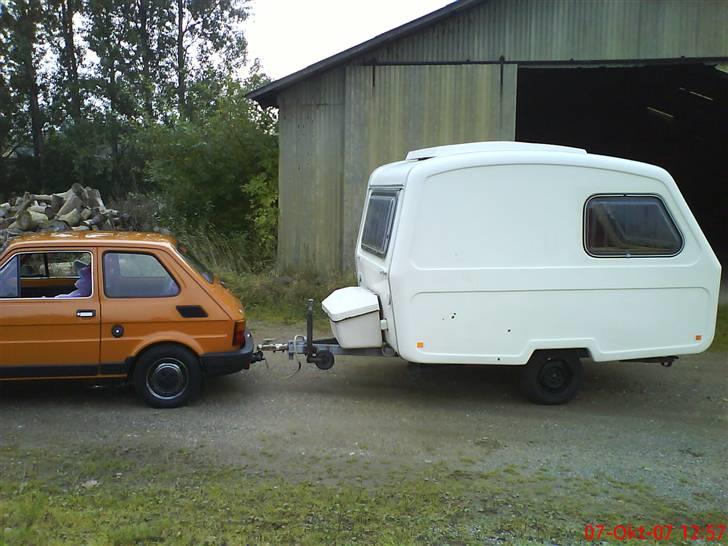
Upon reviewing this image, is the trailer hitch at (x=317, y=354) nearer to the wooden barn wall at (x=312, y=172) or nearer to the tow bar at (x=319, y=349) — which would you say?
the tow bar at (x=319, y=349)

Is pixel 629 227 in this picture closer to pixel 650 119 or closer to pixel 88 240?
pixel 88 240

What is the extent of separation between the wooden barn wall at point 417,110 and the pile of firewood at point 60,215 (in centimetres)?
726

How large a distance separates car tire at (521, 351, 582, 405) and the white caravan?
0.05m

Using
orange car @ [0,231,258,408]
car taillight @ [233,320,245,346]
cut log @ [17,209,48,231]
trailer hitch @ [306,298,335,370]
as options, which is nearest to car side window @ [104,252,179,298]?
orange car @ [0,231,258,408]

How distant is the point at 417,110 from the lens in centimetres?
1200

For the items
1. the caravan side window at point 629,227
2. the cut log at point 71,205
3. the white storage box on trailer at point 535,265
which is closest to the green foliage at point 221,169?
the cut log at point 71,205

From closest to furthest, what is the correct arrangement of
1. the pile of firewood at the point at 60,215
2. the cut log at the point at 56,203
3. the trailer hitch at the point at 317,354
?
the trailer hitch at the point at 317,354, the pile of firewood at the point at 60,215, the cut log at the point at 56,203

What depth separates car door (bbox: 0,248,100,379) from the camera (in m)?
6.24

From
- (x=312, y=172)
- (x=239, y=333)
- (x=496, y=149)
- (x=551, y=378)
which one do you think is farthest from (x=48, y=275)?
(x=312, y=172)

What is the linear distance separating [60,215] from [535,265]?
42.9 feet

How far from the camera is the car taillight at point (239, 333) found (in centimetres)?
657

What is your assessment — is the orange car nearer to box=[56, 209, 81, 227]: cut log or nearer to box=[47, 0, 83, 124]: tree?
box=[56, 209, 81, 227]: cut log

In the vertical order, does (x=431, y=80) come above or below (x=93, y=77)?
below

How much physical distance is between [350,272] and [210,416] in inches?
240
